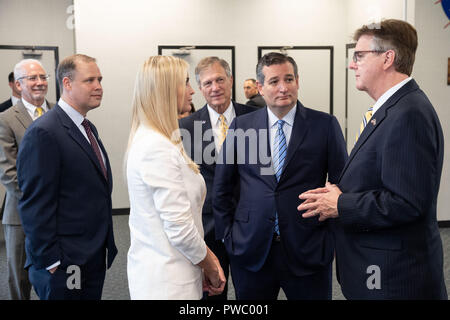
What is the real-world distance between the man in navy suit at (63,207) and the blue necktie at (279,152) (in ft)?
2.62

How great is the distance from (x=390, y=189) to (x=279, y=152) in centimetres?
68

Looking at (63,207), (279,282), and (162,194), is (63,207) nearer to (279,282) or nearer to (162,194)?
(162,194)

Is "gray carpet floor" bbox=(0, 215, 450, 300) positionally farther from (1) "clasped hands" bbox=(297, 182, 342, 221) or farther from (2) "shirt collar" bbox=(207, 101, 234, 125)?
(1) "clasped hands" bbox=(297, 182, 342, 221)

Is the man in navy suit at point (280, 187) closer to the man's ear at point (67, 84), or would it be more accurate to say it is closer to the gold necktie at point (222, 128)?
the gold necktie at point (222, 128)

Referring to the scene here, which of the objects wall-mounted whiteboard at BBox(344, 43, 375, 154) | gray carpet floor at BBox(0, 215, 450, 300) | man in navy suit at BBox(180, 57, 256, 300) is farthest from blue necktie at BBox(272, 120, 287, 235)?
wall-mounted whiteboard at BBox(344, 43, 375, 154)

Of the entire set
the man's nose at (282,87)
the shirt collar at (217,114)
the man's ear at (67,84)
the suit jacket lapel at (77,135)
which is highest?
the man's ear at (67,84)

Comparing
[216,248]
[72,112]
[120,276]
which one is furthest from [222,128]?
[120,276]

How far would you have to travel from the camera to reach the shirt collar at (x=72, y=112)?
2.19 m

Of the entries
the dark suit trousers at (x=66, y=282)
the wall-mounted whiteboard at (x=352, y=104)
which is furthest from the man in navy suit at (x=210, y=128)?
the wall-mounted whiteboard at (x=352, y=104)

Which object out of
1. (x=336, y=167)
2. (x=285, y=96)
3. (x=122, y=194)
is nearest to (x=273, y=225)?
(x=336, y=167)

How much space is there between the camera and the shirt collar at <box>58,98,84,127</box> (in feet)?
7.17

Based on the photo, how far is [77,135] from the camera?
209 cm

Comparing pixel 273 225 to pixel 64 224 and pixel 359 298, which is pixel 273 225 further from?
pixel 64 224

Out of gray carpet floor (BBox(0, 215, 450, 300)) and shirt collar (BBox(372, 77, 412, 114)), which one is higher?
shirt collar (BBox(372, 77, 412, 114))
